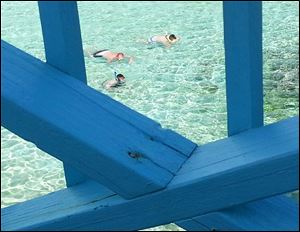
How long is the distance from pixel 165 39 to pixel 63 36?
530cm

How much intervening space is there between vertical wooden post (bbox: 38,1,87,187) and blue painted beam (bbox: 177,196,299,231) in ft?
1.15

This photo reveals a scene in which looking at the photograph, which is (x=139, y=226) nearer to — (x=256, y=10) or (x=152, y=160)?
(x=152, y=160)

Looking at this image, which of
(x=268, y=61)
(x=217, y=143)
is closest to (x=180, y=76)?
(x=268, y=61)

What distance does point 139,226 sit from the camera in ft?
3.56

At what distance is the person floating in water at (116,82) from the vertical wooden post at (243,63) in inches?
168

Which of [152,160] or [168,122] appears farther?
[168,122]

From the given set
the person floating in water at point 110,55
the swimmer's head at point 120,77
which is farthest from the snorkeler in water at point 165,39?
the swimmer's head at point 120,77

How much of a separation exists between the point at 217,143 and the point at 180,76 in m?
Result: 4.34

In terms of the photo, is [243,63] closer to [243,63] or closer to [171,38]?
[243,63]

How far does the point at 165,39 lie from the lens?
20.6 ft

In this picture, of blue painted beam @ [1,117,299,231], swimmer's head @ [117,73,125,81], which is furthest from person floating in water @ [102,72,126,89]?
blue painted beam @ [1,117,299,231]

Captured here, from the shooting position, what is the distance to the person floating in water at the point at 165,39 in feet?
20.5

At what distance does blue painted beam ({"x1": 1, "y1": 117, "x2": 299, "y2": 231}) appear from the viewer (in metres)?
0.97

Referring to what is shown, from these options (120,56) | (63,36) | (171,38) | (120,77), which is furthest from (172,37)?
(63,36)
